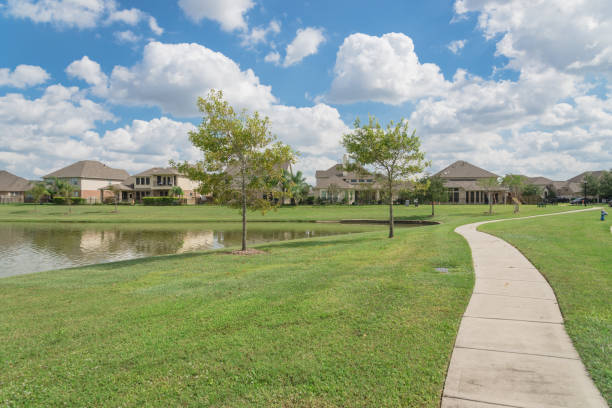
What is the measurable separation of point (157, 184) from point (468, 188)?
62.7 m

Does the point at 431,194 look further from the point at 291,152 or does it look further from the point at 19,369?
the point at 19,369

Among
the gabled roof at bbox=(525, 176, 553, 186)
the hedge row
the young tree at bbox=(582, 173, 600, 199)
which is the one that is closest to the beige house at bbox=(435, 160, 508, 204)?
the young tree at bbox=(582, 173, 600, 199)

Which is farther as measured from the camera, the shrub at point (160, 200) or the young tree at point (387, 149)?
the shrub at point (160, 200)

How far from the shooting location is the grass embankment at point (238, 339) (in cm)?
409

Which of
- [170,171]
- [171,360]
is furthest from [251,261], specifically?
[170,171]

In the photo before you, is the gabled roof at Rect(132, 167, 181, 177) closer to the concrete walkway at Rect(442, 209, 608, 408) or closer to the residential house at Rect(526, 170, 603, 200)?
the concrete walkway at Rect(442, 209, 608, 408)

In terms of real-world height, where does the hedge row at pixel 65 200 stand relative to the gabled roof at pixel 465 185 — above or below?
below

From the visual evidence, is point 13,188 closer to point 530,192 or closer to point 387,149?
point 387,149

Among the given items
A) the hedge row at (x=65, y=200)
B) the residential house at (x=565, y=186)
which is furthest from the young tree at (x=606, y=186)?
the hedge row at (x=65, y=200)

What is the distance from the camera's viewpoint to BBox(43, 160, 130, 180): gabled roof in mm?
81062

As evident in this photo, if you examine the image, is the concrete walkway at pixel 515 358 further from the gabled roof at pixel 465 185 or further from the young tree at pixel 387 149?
the gabled roof at pixel 465 185

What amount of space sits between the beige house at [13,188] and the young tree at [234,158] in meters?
94.3

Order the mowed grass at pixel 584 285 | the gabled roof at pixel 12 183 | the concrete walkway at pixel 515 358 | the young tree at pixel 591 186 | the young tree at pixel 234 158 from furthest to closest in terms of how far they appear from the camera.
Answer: the gabled roof at pixel 12 183, the young tree at pixel 591 186, the young tree at pixel 234 158, the mowed grass at pixel 584 285, the concrete walkway at pixel 515 358

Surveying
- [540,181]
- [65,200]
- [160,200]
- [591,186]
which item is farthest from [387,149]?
[540,181]
